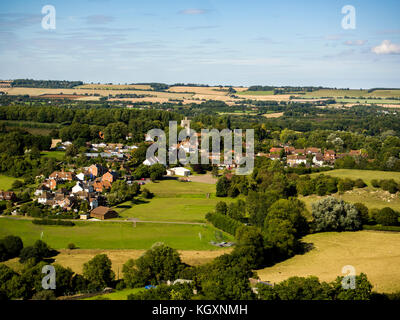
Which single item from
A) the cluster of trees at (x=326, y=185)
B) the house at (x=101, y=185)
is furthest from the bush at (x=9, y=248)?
the cluster of trees at (x=326, y=185)

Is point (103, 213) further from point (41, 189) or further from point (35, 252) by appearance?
point (41, 189)

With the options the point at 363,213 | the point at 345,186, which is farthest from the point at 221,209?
the point at 345,186

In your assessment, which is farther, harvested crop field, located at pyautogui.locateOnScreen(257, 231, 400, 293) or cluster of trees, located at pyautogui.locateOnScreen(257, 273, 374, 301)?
harvested crop field, located at pyautogui.locateOnScreen(257, 231, 400, 293)

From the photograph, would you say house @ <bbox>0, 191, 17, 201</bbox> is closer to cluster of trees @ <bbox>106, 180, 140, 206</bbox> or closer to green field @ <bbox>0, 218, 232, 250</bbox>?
green field @ <bbox>0, 218, 232, 250</bbox>

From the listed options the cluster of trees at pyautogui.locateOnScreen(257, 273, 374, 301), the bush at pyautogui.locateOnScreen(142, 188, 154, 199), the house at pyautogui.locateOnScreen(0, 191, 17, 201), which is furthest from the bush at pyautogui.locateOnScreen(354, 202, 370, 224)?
the house at pyautogui.locateOnScreen(0, 191, 17, 201)

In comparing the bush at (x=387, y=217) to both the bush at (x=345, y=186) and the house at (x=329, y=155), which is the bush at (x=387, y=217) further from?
the house at (x=329, y=155)
